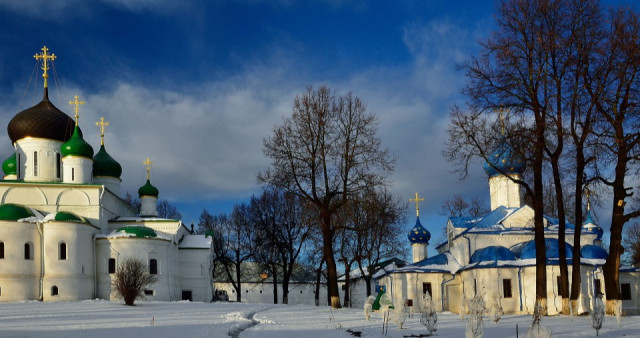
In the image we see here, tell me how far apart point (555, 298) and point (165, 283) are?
884 inches

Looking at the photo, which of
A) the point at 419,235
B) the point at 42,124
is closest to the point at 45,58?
the point at 42,124

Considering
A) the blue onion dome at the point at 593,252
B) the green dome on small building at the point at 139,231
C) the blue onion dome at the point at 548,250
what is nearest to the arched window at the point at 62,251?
the green dome on small building at the point at 139,231

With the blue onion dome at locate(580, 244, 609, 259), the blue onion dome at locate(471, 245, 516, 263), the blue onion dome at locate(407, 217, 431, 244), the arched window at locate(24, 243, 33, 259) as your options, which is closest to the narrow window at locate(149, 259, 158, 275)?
the arched window at locate(24, 243, 33, 259)

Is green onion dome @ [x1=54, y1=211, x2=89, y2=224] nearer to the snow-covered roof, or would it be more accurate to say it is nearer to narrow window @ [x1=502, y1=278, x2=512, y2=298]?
the snow-covered roof

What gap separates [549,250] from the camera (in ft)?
96.5

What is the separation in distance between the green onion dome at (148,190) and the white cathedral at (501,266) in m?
19.4

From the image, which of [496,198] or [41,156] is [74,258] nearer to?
[41,156]

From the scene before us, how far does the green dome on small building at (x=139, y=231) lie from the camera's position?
3828 centimetres

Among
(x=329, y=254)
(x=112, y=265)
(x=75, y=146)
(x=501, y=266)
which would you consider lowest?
(x=501, y=266)

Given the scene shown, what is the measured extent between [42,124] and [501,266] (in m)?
28.6

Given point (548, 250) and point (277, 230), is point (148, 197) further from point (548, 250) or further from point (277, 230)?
point (548, 250)

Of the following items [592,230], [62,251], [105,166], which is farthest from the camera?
[105,166]

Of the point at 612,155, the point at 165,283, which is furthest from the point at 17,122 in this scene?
the point at 612,155

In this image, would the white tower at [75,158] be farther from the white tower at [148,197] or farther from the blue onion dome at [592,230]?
the blue onion dome at [592,230]
